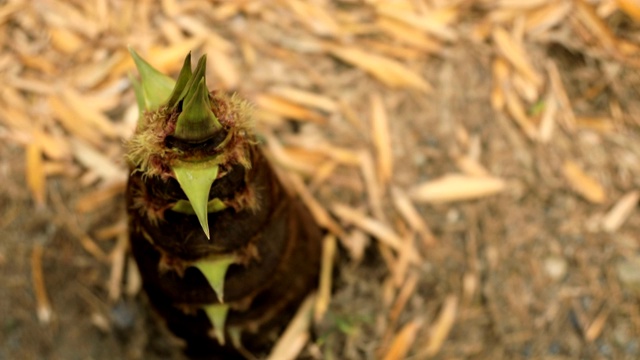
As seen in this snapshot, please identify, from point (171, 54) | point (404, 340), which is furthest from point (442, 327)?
point (171, 54)

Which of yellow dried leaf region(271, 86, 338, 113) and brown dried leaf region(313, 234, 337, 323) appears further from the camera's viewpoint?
yellow dried leaf region(271, 86, 338, 113)

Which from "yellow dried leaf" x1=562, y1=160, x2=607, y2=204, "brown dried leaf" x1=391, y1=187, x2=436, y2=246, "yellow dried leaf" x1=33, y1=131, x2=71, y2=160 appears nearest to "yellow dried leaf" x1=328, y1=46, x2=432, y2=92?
"brown dried leaf" x1=391, y1=187, x2=436, y2=246

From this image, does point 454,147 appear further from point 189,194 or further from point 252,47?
point 189,194

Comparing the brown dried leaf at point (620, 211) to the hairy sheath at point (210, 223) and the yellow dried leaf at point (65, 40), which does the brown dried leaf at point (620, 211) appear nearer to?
the hairy sheath at point (210, 223)

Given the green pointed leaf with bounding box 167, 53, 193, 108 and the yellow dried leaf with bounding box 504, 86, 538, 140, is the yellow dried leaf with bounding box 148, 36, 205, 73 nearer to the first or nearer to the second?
the yellow dried leaf with bounding box 504, 86, 538, 140

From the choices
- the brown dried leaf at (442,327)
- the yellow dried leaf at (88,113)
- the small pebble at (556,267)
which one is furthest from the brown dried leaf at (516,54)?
the yellow dried leaf at (88,113)

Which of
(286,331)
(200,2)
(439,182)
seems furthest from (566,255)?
(200,2)

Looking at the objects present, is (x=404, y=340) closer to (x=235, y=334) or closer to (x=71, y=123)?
(x=235, y=334)
